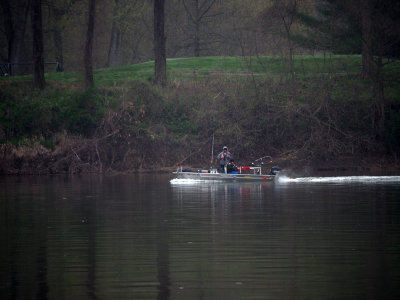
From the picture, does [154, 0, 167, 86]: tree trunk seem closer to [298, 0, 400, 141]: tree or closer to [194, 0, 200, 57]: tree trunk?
[298, 0, 400, 141]: tree

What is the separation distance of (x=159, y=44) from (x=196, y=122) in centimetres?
674

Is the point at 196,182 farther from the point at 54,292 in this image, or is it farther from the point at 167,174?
the point at 54,292

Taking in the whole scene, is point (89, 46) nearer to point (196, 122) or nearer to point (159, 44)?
point (159, 44)

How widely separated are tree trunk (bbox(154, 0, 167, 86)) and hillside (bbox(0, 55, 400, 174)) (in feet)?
3.15

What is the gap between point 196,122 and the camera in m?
45.5

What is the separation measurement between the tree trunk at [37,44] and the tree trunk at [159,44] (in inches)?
325

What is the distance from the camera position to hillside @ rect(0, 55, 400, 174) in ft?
137

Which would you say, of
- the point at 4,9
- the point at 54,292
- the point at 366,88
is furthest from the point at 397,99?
the point at 54,292

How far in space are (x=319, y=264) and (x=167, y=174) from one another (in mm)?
28111

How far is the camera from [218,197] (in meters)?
26.2

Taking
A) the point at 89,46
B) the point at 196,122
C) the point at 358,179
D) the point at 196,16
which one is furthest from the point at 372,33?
the point at 196,16

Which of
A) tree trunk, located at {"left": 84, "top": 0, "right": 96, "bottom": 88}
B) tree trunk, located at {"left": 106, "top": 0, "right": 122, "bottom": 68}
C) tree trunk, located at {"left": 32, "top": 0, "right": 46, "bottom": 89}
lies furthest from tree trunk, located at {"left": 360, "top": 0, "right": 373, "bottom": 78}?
tree trunk, located at {"left": 106, "top": 0, "right": 122, "bottom": 68}

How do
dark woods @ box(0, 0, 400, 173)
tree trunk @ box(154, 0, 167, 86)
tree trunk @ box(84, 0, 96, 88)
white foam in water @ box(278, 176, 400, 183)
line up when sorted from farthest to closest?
tree trunk @ box(154, 0, 167, 86)
tree trunk @ box(84, 0, 96, 88)
dark woods @ box(0, 0, 400, 173)
white foam in water @ box(278, 176, 400, 183)

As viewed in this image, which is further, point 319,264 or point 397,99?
point 397,99
